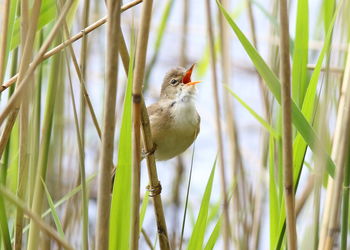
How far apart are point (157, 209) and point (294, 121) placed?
418 millimetres

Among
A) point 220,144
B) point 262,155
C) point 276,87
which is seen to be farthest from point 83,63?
point 262,155

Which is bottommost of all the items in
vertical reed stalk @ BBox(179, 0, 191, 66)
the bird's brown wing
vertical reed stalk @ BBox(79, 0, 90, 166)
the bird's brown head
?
vertical reed stalk @ BBox(79, 0, 90, 166)

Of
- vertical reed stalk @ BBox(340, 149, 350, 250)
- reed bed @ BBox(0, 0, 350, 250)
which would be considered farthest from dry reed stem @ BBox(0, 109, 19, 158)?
vertical reed stalk @ BBox(340, 149, 350, 250)

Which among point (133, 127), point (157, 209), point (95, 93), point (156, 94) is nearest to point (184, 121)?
point (157, 209)

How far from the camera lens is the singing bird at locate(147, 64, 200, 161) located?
2.11m

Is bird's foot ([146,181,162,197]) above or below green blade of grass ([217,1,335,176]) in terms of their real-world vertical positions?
below

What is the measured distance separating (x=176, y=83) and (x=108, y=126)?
1172 millimetres

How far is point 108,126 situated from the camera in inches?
44.7

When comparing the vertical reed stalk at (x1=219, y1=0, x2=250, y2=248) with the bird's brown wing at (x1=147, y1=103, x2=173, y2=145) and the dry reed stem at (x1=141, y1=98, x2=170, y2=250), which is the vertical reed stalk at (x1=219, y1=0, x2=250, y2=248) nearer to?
the bird's brown wing at (x1=147, y1=103, x2=173, y2=145)

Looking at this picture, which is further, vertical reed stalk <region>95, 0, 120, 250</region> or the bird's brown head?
the bird's brown head

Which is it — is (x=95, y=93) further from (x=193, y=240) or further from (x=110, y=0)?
(x=110, y=0)

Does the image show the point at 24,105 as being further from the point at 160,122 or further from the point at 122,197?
the point at 160,122

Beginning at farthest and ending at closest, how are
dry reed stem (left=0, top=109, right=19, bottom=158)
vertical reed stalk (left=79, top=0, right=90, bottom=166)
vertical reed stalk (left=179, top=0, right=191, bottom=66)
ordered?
vertical reed stalk (left=179, top=0, right=191, bottom=66) → dry reed stem (left=0, top=109, right=19, bottom=158) → vertical reed stalk (left=79, top=0, right=90, bottom=166)

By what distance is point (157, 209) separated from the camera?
1.48m
